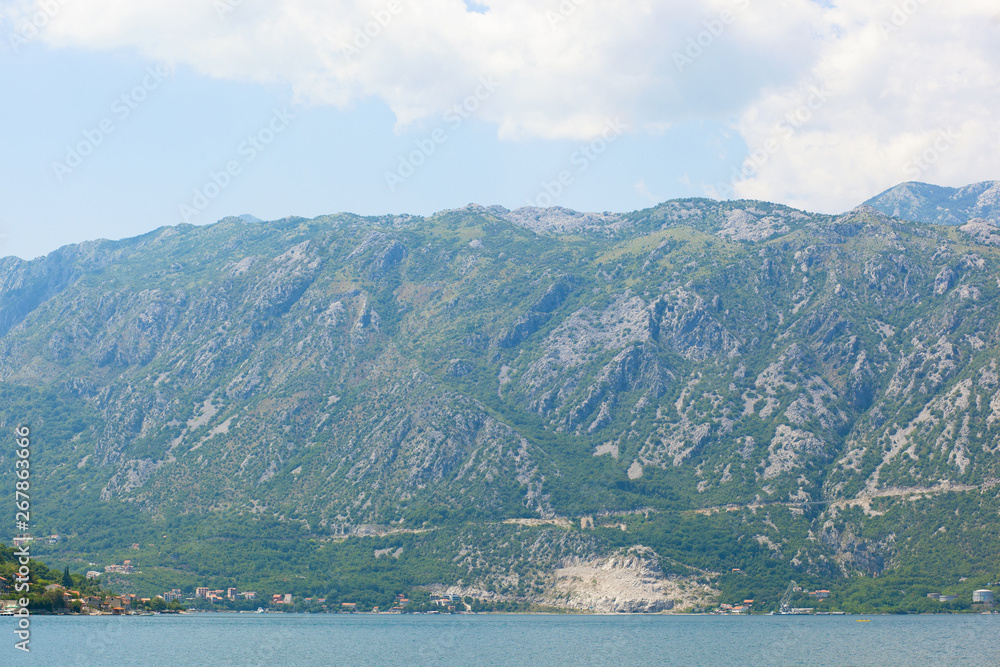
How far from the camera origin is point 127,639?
161 meters

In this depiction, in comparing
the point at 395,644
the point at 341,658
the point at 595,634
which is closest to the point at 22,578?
the point at 341,658

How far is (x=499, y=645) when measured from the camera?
165m

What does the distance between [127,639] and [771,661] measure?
96.4 metres

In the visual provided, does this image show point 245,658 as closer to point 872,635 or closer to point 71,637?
point 71,637

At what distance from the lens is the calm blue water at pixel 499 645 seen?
138m

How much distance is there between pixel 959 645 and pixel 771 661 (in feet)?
115

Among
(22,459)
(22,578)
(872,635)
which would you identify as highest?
(22,459)

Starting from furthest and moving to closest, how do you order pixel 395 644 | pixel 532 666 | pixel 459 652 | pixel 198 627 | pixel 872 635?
pixel 198 627, pixel 872 635, pixel 395 644, pixel 459 652, pixel 532 666

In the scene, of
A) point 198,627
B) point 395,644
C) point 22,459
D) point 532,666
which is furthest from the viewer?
point 198,627

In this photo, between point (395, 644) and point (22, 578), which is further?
point (395, 644)

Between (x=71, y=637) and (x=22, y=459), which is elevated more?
(x=22, y=459)

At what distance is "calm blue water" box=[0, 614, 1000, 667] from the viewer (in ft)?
452

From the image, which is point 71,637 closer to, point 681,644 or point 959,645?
point 681,644

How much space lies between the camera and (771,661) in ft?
459
